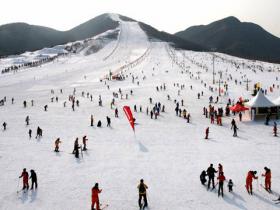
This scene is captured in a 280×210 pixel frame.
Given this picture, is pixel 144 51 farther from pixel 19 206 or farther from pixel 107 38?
pixel 19 206

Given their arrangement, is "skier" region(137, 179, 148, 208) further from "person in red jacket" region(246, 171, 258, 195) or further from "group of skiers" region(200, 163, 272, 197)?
"person in red jacket" region(246, 171, 258, 195)

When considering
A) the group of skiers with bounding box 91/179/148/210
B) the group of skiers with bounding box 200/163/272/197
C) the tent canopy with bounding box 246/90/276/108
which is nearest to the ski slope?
the group of skiers with bounding box 200/163/272/197

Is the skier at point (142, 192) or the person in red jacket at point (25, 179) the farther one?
the person in red jacket at point (25, 179)

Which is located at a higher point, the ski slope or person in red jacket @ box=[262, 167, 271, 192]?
person in red jacket @ box=[262, 167, 271, 192]

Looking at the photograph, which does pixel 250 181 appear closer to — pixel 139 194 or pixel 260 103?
pixel 139 194

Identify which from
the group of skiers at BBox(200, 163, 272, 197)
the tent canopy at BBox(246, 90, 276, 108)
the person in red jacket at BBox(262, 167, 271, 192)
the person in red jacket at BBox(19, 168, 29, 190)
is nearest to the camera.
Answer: the group of skiers at BBox(200, 163, 272, 197)

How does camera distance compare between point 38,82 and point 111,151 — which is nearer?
point 111,151

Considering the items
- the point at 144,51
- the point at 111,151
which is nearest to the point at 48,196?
the point at 111,151

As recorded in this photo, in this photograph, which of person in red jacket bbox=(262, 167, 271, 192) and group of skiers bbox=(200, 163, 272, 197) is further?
person in red jacket bbox=(262, 167, 271, 192)

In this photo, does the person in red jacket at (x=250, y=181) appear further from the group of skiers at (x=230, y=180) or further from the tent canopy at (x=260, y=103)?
the tent canopy at (x=260, y=103)

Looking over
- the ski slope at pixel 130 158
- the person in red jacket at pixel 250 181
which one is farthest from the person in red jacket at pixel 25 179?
the person in red jacket at pixel 250 181

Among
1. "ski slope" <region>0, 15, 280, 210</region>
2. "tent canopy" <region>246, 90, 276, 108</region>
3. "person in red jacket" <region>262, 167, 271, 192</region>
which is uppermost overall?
"tent canopy" <region>246, 90, 276, 108</region>
